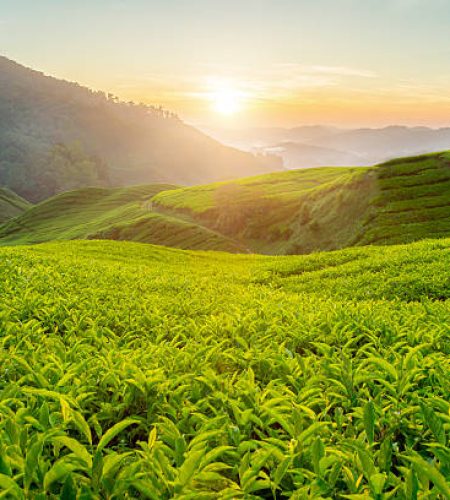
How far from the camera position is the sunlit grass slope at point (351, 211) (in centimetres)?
7356

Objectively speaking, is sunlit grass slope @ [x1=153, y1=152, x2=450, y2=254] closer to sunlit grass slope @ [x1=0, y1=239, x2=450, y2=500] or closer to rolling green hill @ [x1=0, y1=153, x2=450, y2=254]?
rolling green hill @ [x1=0, y1=153, x2=450, y2=254]

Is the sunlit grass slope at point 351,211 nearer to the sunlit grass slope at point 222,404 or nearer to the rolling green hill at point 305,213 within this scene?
the rolling green hill at point 305,213

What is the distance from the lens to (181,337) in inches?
319

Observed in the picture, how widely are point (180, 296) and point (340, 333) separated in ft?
19.2

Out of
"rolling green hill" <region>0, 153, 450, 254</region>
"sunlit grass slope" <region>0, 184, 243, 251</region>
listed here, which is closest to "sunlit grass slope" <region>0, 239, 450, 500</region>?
"rolling green hill" <region>0, 153, 450, 254</region>

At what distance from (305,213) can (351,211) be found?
1381cm

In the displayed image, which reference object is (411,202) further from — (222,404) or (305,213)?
(222,404)

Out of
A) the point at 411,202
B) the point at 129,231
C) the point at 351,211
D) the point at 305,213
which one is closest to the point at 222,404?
the point at 411,202

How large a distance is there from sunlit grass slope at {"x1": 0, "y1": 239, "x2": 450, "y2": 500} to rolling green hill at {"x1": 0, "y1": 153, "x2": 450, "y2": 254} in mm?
61578

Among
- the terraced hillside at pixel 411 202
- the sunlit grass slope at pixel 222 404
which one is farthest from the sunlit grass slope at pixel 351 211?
the sunlit grass slope at pixel 222 404

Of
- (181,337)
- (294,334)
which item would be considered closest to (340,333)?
(294,334)

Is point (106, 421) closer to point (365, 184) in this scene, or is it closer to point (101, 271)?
point (101, 271)

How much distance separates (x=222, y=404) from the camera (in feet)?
16.0

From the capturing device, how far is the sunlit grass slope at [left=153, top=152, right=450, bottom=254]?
241 feet
